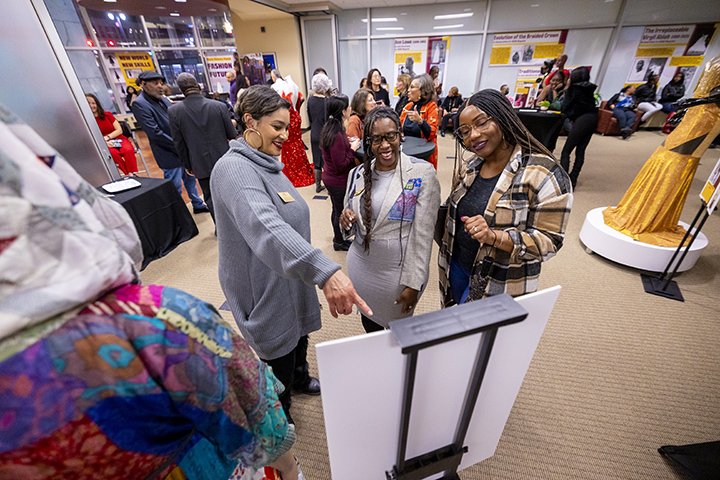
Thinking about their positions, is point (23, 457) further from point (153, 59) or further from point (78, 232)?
point (153, 59)

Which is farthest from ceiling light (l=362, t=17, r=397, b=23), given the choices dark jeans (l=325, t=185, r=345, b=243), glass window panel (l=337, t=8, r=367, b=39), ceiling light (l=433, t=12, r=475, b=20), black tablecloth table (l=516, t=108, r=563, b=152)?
dark jeans (l=325, t=185, r=345, b=243)

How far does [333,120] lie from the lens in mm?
2752

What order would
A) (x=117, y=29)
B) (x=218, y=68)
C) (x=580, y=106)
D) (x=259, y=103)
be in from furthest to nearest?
(x=218, y=68)
(x=117, y=29)
(x=580, y=106)
(x=259, y=103)

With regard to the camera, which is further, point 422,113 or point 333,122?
point 422,113

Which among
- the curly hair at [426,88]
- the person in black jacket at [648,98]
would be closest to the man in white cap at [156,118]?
the curly hair at [426,88]

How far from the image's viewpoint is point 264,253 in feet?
3.06

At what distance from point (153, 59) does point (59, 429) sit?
335 inches

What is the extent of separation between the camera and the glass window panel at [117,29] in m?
5.87

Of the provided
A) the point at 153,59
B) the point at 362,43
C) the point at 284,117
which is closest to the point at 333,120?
the point at 284,117

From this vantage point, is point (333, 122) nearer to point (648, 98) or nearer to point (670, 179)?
point (670, 179)

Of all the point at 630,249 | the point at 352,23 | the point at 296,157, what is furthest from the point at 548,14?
the point at 630,249

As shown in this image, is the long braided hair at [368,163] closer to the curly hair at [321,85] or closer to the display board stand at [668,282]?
the curly hair at [321,85]

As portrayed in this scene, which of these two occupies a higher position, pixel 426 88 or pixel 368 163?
pixel 426 88

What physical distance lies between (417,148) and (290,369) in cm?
216
